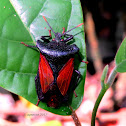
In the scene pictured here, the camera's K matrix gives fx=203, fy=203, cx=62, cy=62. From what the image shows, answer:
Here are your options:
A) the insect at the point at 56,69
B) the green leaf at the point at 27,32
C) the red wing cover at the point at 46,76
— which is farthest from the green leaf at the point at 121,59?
the red wing cover at the point at 46,76

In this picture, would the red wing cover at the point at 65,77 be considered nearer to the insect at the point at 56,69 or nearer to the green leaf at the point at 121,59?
the insect at the point at 56,69

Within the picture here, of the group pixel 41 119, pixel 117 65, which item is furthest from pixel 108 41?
pixel 117 65

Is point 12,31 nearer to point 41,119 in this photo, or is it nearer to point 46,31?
point 46,31

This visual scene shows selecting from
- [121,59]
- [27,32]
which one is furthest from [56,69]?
[121,59]

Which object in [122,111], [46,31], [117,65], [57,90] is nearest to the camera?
[117,65]

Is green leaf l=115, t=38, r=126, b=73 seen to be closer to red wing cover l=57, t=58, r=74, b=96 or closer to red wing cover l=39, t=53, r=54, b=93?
red wing cover l=57, t=58, r=74, b=96

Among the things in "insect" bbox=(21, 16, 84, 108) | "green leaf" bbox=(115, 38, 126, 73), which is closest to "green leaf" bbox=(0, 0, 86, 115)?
"insect" bbox=(21, 16, 84, 108)

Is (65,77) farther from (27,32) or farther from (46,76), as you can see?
(27,32)
